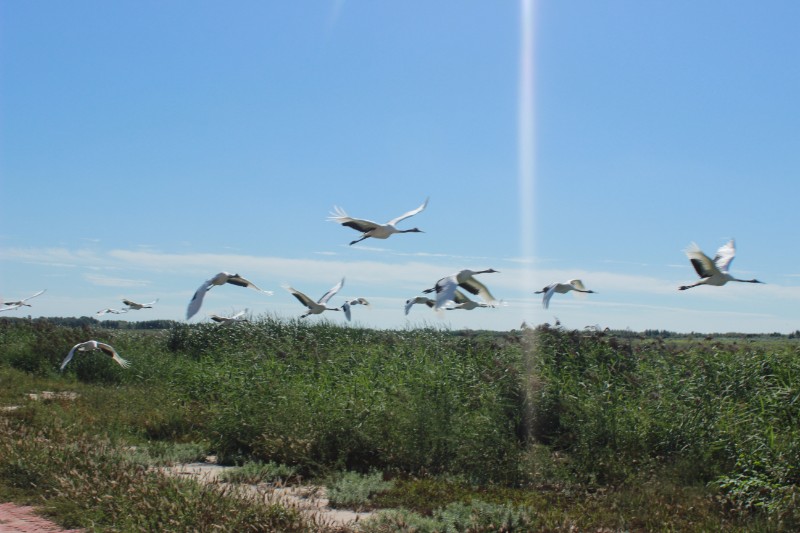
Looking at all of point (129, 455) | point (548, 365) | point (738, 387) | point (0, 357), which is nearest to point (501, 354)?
point (548, 365)

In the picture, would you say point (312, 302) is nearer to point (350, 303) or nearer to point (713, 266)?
point (350, 303)

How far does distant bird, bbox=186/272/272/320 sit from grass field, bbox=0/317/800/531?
5.08 feet

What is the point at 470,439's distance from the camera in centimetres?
825

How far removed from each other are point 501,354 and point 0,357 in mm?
15077

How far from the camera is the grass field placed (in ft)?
20.3

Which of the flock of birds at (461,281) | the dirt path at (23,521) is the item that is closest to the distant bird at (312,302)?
the flock of birds at (461,281)

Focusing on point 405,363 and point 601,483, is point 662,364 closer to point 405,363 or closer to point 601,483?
point 601,483

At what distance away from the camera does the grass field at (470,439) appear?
6.20 metres

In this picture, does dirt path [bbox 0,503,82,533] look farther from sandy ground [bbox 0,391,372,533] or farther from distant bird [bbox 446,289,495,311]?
distant bird [bbox 446,289,495,311]

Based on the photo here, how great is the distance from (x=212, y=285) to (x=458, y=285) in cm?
246

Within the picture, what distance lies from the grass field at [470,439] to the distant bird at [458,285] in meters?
1.13

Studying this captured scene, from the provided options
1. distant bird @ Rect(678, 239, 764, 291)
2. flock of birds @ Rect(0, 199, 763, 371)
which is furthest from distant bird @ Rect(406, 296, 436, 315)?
distant bird @ Rect(678, 239, 764, 291)

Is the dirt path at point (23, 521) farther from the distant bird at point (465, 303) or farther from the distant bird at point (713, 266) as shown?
the distant bird at point (713, 266)

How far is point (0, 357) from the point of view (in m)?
19.2
